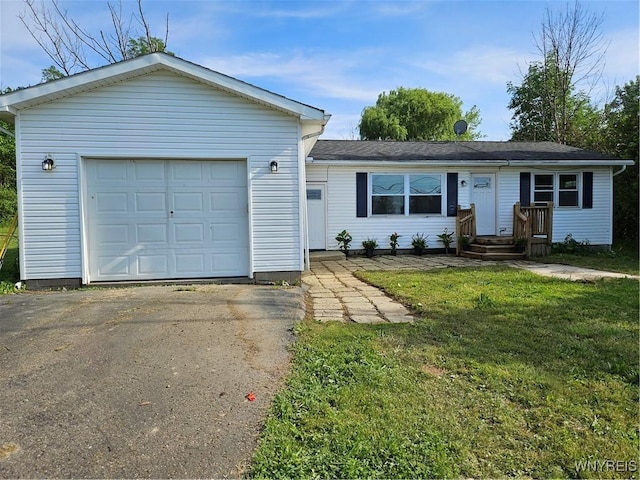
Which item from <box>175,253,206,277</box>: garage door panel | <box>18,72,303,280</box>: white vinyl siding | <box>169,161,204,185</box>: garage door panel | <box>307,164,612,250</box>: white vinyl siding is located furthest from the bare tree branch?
<box>175,253,206,277</box>: garage door panel

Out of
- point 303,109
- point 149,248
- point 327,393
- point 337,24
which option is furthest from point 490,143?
point 327,393

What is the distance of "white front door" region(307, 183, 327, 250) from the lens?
11.2m

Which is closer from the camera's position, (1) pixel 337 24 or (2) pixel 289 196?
(2) pixel 289 196

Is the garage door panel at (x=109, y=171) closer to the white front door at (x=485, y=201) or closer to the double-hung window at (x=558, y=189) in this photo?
the white front door at (x=485, y=201)

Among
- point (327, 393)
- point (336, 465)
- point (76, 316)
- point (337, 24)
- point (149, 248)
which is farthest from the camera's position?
point (337, 24)

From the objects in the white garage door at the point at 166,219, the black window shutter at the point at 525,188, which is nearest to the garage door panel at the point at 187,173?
the white garage door at the point at 166,219

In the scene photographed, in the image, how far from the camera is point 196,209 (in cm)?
653

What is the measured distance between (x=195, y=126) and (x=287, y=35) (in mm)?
6511

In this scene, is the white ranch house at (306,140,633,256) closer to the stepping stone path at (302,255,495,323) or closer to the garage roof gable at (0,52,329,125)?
the stepping stone path at (302,255,495,323)

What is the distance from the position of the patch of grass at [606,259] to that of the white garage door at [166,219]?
24.5ft

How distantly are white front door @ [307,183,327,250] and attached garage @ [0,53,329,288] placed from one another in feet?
14.6

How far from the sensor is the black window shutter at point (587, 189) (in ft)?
39.3

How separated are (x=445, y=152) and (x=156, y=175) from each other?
355 inches

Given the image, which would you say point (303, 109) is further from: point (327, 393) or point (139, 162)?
point (327, 393)
